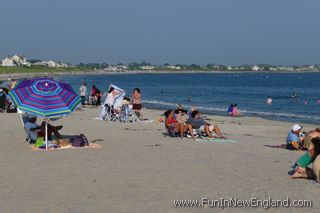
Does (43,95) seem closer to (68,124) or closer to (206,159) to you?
(206,159)

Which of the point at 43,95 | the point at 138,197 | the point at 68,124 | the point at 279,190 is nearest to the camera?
the point at 138,197

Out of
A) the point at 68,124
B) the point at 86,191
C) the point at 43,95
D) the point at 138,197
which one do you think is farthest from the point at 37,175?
A: the point at 68,124

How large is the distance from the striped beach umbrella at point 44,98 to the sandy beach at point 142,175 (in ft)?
3.18

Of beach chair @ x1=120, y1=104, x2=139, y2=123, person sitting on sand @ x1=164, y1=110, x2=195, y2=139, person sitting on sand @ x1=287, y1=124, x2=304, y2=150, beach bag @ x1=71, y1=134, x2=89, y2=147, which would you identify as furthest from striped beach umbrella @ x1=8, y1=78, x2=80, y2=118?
beach chair @ x1=120, y1=104, x2=139, y2=123

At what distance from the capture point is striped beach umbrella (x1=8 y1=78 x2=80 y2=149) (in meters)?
11.8

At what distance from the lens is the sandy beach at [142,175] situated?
7.19 m

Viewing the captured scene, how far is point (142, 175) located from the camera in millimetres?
9141

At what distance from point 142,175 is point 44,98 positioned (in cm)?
399

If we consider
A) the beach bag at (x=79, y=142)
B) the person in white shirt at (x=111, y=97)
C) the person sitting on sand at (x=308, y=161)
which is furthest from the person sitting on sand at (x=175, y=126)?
the person sitting on sand at (x=308, y=161)

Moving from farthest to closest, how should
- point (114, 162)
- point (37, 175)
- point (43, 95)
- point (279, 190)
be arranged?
1. point (43, 95)
2. point (114, 162)
3. point (37, 175)
4. point (279, 190)

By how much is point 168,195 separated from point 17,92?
606cm

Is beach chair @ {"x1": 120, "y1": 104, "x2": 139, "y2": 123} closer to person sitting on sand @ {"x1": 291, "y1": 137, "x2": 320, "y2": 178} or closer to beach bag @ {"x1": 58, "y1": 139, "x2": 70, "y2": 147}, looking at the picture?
beach bag @ {"x1": 58, "y1": 139, "x2": 70, "y2": 147}

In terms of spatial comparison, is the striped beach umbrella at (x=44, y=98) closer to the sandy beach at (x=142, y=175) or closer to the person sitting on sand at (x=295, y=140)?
the sandy beach at (x=142, y=175)

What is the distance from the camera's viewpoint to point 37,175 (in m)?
9.04
